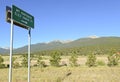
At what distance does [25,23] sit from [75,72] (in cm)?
1379

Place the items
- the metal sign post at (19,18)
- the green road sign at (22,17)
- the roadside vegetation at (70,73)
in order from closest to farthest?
the metal sign post at (19,18)
the green road sign at (22,17)
the roadside vegetation at (70,73)

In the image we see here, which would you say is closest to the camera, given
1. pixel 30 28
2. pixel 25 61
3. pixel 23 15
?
pixel 23 15

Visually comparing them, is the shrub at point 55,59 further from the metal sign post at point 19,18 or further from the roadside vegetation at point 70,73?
the metal sign post at point 19,18

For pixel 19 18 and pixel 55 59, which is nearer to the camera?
pixel 19 18

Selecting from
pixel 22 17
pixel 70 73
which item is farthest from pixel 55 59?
pixel 22 17

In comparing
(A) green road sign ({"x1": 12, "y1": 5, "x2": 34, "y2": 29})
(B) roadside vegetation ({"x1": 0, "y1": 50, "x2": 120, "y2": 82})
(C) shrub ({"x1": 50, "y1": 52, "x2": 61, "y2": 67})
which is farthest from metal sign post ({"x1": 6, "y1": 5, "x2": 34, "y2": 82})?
(C) shrub ({"x1": 50, "y1": 52, "x2": 61, "y2": 67})

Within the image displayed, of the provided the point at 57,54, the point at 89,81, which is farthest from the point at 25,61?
the point at 89,81

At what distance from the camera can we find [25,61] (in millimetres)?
35406

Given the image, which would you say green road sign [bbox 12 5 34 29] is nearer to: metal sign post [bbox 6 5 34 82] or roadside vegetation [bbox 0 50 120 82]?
metal sign post [bbox 6 5 34 82]

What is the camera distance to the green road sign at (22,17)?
11738mm

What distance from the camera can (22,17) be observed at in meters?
12.5

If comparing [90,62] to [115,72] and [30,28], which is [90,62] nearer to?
[115,72]

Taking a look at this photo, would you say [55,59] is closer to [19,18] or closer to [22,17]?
[22,17]

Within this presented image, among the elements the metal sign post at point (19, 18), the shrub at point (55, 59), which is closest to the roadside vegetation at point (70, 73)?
the shrub at point (55, 59)
